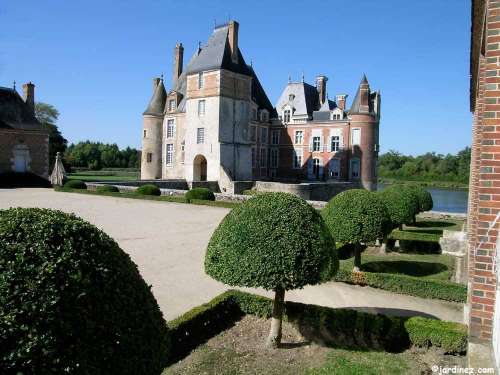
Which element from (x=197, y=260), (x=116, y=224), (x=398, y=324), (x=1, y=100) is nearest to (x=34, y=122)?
(x=1, y=100)

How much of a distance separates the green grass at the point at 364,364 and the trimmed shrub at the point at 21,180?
26.0 metres

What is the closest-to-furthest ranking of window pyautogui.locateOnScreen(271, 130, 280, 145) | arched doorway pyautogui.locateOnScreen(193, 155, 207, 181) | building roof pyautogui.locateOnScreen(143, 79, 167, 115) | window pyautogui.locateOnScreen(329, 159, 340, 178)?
1. arched doorway pyautogui.locateOnScreen(193, 155, 207, 181)
2. building roof pyautogui.locateOnScreen(143, 79, 167, 115)
3. window pyautogui.locateOnScreen(329, 159, 340, 178)
4. window pyautogui.locateOnScreen(271, 130, 280, 145)

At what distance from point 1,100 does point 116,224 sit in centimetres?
1993

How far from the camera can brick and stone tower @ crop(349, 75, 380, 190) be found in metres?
30.6

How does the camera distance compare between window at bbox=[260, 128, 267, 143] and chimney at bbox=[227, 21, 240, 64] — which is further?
window at bbox=[260, 128, 267, 143]

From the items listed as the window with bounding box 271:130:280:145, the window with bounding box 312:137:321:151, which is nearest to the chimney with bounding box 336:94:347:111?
the window with bounding box 312:137:321:151

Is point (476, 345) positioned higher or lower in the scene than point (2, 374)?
lower

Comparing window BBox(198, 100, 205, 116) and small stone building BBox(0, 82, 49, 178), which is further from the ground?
window BBox(198, 100, 205, 116)

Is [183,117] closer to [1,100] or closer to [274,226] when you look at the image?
[1,100]

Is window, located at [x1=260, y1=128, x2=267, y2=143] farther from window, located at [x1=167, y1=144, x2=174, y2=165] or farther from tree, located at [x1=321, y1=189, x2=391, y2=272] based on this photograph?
tree, located at [x1=321, y1=189, x2=391, y2=272]

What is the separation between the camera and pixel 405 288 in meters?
7.45

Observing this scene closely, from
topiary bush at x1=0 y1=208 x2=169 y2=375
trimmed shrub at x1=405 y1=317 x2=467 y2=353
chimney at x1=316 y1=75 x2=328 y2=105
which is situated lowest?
trimmed shrub at x1=405 y1=317 x2=467 y2=353

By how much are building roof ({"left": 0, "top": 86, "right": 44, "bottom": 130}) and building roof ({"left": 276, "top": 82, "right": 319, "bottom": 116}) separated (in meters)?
19.8

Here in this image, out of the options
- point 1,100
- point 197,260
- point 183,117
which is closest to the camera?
point 197,260
